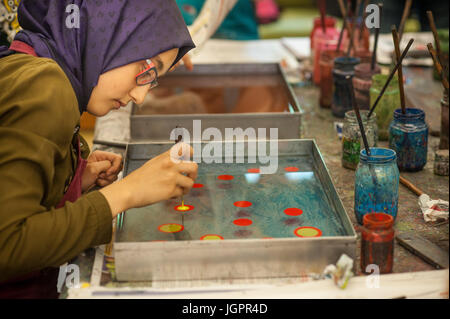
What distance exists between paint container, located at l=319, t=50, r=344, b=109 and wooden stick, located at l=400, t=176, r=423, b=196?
2.22 feet

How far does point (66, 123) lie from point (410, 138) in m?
0.91

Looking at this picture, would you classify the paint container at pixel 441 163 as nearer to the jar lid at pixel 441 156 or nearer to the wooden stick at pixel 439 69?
the jar lid at pixel 441 156

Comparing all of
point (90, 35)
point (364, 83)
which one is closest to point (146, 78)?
point (90, 35)

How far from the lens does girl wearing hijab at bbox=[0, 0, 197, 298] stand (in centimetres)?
100

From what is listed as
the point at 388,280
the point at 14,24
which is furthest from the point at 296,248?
the point at 14,24

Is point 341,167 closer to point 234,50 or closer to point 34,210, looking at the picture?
point 34,210

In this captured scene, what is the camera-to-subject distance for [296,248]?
41.1 inches

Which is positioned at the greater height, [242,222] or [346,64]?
[346,64]

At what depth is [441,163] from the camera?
1.53 m

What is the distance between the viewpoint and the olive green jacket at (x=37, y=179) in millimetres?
983

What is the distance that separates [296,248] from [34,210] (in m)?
0.48

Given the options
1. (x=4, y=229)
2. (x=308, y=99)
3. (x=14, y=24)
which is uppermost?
(x=14, y=24)

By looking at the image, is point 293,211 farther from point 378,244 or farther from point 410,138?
point 410,138

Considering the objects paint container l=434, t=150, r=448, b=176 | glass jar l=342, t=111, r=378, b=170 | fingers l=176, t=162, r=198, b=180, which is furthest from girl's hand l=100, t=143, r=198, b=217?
paint container l=434, t=150, r=448, b=176
